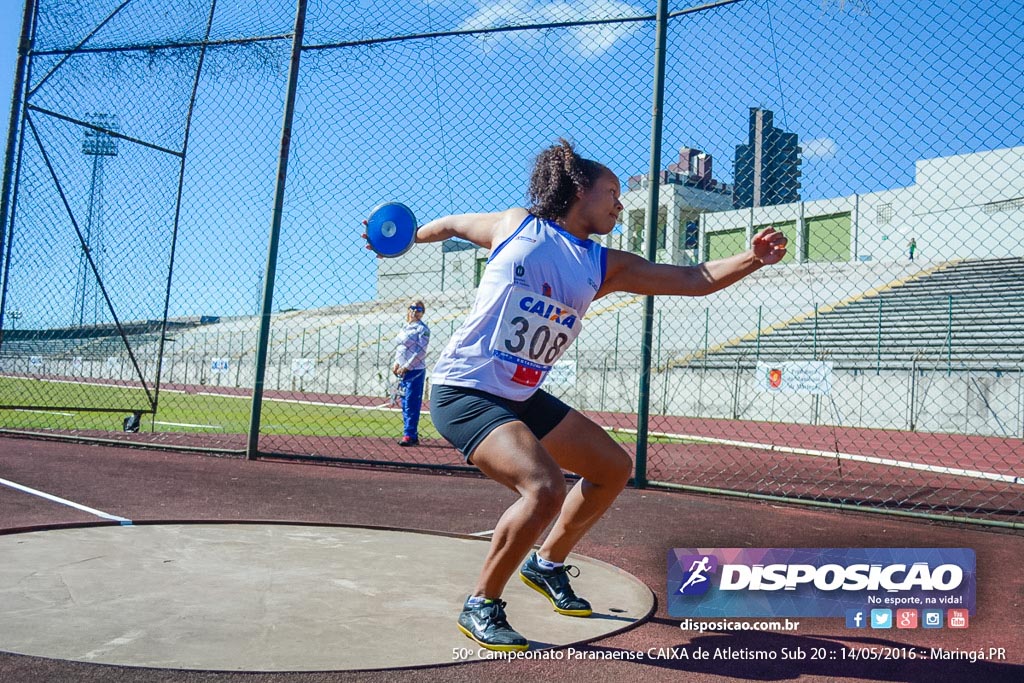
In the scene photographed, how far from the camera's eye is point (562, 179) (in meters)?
3.57

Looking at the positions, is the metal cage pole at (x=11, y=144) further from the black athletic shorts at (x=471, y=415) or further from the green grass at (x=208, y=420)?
the black athletic shorts at (x=471, y=415)

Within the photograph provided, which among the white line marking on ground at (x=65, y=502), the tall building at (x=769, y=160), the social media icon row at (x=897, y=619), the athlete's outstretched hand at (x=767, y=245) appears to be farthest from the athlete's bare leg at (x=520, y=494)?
the tall building at (x=769, y=160)

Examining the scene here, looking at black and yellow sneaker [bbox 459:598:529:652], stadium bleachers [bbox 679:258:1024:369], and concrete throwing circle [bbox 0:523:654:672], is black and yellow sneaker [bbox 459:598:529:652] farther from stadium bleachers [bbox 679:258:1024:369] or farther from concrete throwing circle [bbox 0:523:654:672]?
stadium bleachers [bbox 679:258:1024:369]

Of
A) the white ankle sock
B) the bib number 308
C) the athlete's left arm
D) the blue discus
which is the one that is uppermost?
the blue discus

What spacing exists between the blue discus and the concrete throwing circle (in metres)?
1.60

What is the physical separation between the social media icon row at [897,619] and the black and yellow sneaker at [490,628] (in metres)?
1.48

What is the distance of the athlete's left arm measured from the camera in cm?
355

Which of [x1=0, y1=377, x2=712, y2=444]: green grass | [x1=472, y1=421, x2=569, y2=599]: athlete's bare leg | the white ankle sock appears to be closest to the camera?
[x1=472, y1=421, x2=569, y2=599]: athlete's bare leg

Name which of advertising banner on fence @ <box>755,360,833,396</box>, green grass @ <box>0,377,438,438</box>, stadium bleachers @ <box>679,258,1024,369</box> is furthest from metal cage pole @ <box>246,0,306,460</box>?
stadium bleachers @ <box>679,258,1024,369</box>

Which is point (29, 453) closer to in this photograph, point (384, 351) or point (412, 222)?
point (412, 222)

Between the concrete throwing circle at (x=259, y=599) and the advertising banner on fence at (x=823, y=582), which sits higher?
the advertising banner on fence at (x=823, y=582)

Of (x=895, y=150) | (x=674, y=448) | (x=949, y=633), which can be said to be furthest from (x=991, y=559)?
(x=674, y=448)

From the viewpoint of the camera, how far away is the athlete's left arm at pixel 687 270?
3555 mm

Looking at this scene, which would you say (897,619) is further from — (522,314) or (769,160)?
(769,160)
